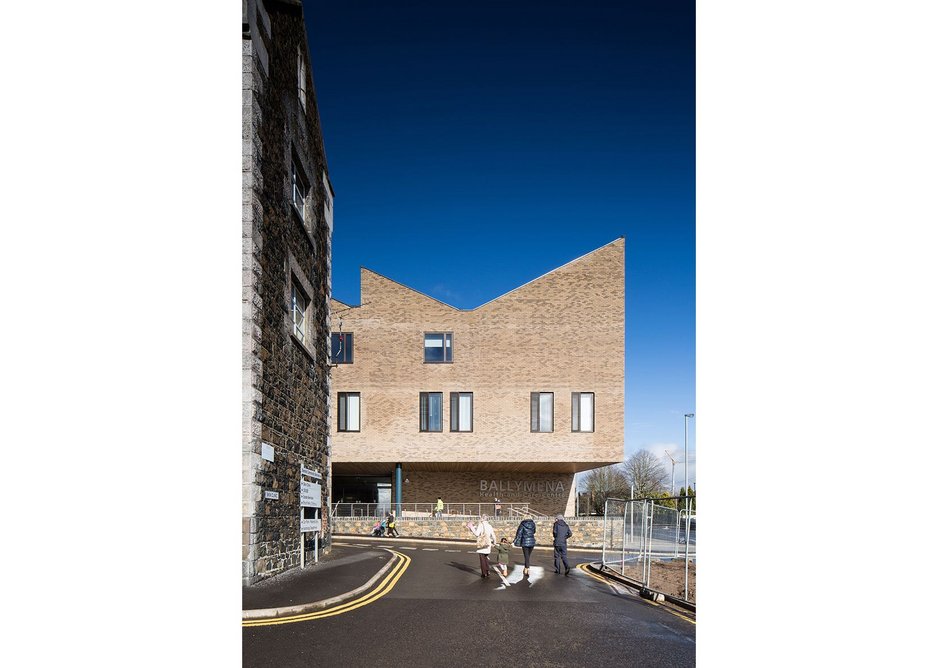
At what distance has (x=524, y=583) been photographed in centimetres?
1392

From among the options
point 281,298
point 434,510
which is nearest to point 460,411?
point 434,510

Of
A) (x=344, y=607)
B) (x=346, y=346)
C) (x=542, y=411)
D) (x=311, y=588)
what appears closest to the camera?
(x=344, y=607)

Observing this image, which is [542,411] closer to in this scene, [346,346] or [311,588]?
[346,346]

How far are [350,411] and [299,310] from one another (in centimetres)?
2055

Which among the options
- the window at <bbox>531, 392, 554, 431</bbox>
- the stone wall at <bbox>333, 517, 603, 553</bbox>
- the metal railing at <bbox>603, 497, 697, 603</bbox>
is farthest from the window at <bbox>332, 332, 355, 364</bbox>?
the metal railing at <bbox>603, 497, 697, 603</bbox>

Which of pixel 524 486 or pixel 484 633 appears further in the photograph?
pixel 524 486

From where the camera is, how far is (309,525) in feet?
47.5

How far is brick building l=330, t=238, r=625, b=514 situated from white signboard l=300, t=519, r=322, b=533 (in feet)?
65.1

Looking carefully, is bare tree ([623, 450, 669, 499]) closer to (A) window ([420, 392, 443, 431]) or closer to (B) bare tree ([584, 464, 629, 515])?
(B) bare tree ([584, 464, 629, 515])

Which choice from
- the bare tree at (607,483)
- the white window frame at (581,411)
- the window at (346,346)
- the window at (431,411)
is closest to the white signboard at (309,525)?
the window at (431,411)

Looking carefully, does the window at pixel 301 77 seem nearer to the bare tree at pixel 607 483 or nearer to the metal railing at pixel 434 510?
the metal railing at pixel 434 510
